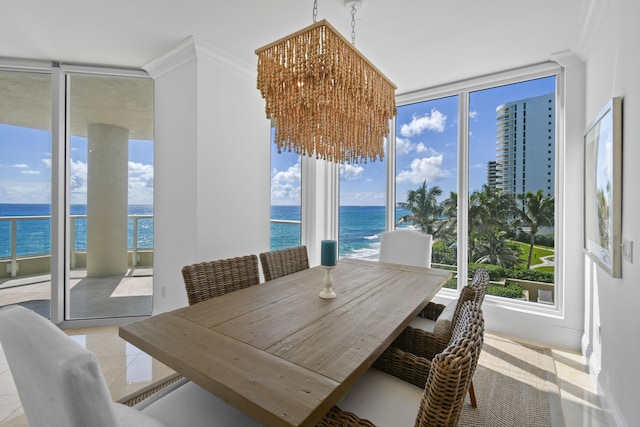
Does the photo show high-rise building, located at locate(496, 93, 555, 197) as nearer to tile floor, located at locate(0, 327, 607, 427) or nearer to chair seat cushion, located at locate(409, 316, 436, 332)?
tile floor, located at locate(0, 327, 607, 427)

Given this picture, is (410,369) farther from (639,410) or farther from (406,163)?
(406,163)

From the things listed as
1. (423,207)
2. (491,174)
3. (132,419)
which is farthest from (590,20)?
(132,419)

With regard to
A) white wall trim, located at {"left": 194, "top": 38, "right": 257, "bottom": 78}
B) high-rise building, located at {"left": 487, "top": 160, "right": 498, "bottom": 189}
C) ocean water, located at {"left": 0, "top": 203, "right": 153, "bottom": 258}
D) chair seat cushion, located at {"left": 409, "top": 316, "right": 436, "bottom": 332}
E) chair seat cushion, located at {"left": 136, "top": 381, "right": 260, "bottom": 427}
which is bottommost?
chair seat cushion, located at {"left": 136, "top": 381, "right": 260, "bottom": 427}

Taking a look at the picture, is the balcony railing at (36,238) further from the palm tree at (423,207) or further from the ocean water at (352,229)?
the palm tree at (423,207)

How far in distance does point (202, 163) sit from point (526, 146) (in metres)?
3.14

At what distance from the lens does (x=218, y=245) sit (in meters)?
2.86

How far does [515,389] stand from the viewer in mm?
2107

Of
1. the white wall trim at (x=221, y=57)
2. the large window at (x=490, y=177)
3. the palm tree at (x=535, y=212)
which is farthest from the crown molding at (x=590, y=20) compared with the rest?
the white wall trim at (x=221, y=57)

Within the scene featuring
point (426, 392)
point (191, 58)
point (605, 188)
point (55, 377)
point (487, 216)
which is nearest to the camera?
point (55, 377)

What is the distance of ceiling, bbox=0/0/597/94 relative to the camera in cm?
212

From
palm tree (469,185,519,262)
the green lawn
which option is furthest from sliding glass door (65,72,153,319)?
the green lawn

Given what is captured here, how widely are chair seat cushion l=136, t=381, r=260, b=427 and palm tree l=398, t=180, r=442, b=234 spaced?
2.99 metres

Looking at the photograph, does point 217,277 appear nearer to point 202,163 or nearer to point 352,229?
point 202,163

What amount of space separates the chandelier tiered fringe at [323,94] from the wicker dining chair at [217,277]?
2.85ft
